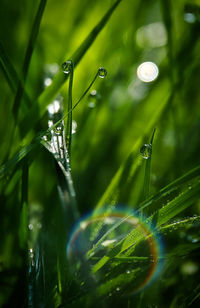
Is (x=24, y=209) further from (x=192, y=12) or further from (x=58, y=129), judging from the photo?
(x=192, y=12)

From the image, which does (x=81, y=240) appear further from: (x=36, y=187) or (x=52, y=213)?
(x=36, y=187)

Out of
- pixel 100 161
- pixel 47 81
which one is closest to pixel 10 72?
pixel 47 81

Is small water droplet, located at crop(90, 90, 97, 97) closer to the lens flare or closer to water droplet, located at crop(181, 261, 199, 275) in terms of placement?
the lens flare

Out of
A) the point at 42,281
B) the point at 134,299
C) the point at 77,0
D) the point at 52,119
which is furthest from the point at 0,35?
the point at 134,299

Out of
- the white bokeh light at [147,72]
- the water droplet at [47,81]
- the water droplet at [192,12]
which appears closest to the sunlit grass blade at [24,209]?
the water droplet at [47,81]

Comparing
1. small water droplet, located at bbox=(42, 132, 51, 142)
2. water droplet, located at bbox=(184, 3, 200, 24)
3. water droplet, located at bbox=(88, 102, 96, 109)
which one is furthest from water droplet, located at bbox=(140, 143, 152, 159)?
water droplet, located at bbox=(184, 3, 200, 24)

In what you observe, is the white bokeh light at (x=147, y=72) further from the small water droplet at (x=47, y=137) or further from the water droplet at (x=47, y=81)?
the small water droplet at (x=47, y=137)

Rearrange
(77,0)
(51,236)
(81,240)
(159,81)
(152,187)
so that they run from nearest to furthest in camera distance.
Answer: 1. (81,240)
2. (51,236)
3. (152,187)
4. (159,81)
5. (77,0)
